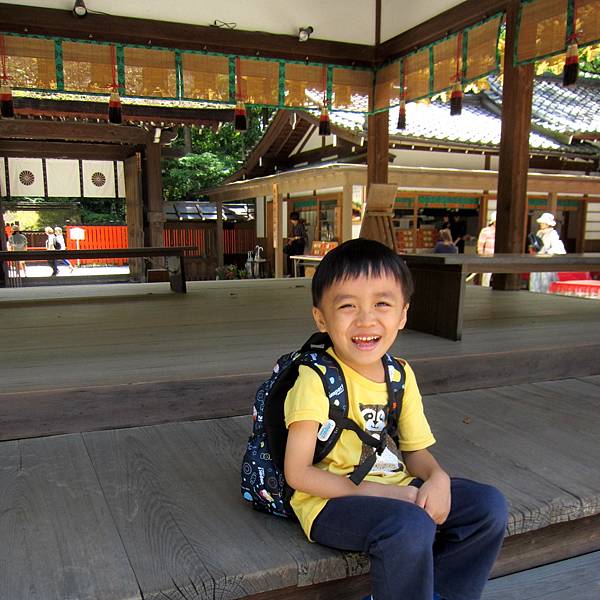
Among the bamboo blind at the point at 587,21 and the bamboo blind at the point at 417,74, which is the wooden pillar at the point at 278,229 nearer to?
the bamboo blind at the point at 417,74

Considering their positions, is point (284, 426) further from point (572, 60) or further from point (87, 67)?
point (87, 67)

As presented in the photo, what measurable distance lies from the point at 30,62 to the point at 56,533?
197 inches

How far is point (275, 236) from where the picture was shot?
13.5 metres

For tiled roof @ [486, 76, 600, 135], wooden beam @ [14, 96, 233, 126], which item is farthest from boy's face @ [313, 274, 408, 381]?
tiled roof @ [486, 76, 600, 135]

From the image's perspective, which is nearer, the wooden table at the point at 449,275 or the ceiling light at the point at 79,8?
the wooden table at the point at 449,275

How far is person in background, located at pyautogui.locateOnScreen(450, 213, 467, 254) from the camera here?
43.1 ft

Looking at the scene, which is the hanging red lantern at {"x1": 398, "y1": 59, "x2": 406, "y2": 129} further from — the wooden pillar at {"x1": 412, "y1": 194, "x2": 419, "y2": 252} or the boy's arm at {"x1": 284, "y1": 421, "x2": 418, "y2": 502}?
the wooden pillar at {"x1": 412, "y1": 194, "x2": 419, "y2": 252}

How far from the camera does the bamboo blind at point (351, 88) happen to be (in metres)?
6.21

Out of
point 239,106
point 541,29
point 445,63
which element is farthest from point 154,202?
point 541,29

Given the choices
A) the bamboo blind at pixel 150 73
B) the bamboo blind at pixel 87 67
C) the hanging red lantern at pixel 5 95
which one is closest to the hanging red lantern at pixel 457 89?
the bamboo blind at pixel 150 73

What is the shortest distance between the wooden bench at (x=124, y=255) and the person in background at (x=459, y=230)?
924 centimetres

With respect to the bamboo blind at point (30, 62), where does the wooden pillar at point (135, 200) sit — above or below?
below

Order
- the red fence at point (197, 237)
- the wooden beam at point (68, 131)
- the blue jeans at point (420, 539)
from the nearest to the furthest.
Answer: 1. the blue jeans at point (420, 539)
2. the wooden beam at point (68, 131)
3. the red fence at point (197, 237)

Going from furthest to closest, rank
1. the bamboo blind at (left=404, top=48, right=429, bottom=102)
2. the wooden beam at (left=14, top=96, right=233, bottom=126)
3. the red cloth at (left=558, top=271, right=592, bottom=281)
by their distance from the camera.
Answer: the red cloth at (left=558, top=271, right=592, bottom=281), the wooden beam at (left=14, top=96, right=233, bottom=126), the bamboo blind at (left=404, top=48, right=429, bottom=102)
